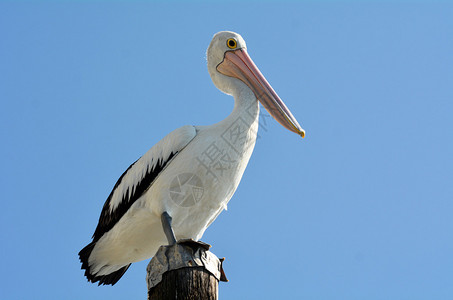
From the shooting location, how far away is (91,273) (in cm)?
575

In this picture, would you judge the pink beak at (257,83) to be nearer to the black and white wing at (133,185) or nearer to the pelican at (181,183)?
the pelican at (181,183)

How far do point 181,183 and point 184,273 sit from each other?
60.4 inches

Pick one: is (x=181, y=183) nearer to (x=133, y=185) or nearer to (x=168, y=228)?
(x=168, y=228)

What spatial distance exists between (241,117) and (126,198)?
4.58 ft

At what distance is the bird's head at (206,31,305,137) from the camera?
5875 millimetres

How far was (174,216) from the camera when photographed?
17.1 feet

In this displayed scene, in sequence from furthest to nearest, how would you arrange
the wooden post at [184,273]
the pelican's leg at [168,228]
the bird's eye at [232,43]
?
1. the bird's eye at [232,43]
2. the pelican's leg at [168,228]
3. the wooden post at [184,273]

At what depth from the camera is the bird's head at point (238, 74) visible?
5875 millimetres

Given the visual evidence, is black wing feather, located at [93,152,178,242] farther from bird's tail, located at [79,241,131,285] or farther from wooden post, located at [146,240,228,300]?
wooden post, located at [146,240,228,300]

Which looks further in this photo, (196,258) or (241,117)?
(241,117)

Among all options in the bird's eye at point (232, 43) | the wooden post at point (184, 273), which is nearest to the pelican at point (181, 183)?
the bird's eye at point (232, 43)

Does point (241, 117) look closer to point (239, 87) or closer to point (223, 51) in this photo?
point (239, 87)

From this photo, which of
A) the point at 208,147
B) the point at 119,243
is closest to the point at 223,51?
the point at 208,147

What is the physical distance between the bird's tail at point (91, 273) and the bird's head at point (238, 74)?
7.09 feet
